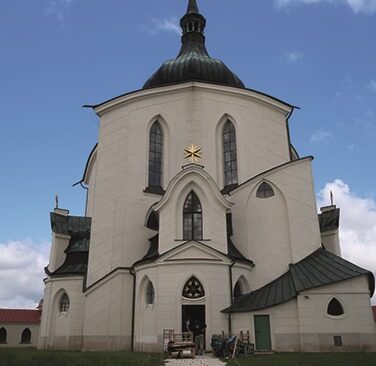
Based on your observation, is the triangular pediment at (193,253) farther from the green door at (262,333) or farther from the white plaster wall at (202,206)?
the green door at (262,333)

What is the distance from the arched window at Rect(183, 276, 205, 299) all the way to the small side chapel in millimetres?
64

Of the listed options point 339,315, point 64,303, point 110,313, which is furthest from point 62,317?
point 339,315

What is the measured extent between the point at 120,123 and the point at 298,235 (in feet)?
43.8

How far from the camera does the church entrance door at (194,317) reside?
67.2ft

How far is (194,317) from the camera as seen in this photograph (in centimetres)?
2105

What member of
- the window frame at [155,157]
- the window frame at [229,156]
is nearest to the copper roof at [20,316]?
the window frame at [155,157]

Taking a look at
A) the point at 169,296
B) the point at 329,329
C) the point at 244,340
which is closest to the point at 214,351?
the point at 244,340

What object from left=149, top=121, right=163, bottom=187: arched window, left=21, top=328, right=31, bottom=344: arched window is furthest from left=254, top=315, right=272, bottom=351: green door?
left=21, top=328, right=31, bottom=344: arched window

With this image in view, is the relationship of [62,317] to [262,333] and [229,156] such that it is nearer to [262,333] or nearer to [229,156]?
[262,333]

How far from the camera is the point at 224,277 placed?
2069 centimetres

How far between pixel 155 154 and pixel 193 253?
30.1 feet

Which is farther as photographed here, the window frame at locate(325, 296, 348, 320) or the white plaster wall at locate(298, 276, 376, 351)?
the window frame at locate(325, 296, 348, 320)

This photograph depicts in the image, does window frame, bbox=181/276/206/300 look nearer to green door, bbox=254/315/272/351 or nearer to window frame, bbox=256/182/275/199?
green door, bbox=254/315/272/351

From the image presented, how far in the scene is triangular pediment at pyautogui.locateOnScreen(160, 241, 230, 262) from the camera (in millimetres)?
20562
